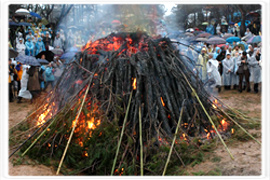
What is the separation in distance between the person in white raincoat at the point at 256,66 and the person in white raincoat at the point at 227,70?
40.7 inches

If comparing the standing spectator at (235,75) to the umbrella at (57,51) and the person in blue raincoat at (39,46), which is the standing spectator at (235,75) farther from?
the person in blue raincoat at (39,46)

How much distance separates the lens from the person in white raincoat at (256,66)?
39.6ft

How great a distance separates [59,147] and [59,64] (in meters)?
7.56

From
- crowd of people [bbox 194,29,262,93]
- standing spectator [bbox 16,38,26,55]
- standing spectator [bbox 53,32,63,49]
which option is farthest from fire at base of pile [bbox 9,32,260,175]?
standing spectator [bbox 53,32,63,49]

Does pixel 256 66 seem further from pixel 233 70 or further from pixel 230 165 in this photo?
pixel 230 165

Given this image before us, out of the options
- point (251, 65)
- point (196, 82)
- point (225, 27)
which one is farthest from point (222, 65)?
point (225, 27)

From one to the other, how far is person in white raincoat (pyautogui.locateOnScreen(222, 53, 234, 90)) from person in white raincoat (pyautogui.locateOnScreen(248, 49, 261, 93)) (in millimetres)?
1033

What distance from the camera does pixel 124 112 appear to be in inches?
223

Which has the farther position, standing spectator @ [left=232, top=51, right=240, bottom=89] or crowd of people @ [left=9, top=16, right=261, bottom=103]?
standing spectator @ [left=232, top=51, right=240, bottom=89]

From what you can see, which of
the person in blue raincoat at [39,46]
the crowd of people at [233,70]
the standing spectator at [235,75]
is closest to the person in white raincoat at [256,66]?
the crowd of people at [233,70]

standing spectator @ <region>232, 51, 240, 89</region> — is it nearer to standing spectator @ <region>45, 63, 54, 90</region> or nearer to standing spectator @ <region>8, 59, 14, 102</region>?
standing spectator @ <region>45, 63, 54, 90</region>

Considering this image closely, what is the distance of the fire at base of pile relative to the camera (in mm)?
5145

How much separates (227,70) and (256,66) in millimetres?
1392

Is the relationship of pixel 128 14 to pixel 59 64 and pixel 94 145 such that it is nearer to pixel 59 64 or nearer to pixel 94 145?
pixel 94 145
